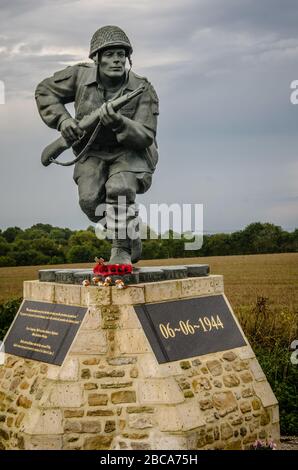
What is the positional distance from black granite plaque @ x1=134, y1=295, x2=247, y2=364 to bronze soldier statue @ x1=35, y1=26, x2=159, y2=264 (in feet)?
2.71

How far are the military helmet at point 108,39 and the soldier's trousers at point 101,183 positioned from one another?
1202 mm

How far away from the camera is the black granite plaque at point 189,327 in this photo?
276 inches

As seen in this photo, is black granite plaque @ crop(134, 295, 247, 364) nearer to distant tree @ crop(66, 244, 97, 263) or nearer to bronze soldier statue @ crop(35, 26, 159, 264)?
bronze soldier statue @ crop(35, 26, 159, 264)

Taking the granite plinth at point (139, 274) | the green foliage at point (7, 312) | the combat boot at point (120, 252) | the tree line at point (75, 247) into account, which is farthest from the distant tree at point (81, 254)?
the combat boot at point (120, 252)

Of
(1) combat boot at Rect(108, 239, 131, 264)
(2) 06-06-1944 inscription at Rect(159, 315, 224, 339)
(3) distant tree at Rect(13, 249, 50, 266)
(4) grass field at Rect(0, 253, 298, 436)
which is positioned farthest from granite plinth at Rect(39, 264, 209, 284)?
(3) distant tree at Rect(13, 249, 50, 266)

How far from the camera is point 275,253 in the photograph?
18.6 metres

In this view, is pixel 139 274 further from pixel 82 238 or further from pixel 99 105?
pixel 82 238

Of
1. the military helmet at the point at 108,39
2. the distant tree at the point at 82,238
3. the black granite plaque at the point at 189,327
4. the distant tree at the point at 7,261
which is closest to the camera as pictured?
the black granite plaque at the point at 189,327

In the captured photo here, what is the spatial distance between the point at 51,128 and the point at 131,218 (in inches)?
55.3

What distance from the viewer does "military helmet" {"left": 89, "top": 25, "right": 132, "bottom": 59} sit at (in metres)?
7.51

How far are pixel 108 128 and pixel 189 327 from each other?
229 centimetres

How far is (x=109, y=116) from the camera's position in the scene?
7.38 metres

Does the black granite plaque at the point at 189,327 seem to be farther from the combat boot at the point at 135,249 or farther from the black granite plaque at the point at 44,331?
the combat boot at the point at 135,249

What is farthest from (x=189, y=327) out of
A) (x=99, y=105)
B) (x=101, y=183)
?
(x=99, y=105)
